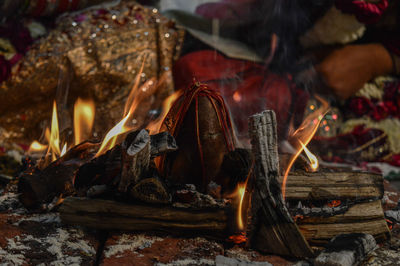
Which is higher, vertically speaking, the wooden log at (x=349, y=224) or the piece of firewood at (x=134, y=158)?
the piece of firewood at (x=134, y=158)

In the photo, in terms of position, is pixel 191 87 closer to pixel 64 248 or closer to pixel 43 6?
pixel 64 248

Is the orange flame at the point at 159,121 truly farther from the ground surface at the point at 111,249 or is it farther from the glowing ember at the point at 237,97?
the glowing ember at the point at 237,97

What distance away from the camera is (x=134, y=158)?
138 cm

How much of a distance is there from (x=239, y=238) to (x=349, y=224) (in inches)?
16.3

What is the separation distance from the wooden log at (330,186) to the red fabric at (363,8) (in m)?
2.30

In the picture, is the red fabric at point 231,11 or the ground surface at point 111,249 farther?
the red fabric at point 231,11

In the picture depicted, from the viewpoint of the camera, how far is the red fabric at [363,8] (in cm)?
334

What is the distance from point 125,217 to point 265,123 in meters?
0.63

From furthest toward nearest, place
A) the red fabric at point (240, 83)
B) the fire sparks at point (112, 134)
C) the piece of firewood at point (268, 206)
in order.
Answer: the red fabric at point (240, 83)
the fire sparks at point (112, 134)
the piece of firewood at point (268, 206)

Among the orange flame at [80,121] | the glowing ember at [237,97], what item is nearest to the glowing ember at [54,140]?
the orange flame at [80,121]

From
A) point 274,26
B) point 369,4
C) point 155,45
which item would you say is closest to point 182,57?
point 155,45

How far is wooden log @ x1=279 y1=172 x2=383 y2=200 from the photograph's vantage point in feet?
4.84

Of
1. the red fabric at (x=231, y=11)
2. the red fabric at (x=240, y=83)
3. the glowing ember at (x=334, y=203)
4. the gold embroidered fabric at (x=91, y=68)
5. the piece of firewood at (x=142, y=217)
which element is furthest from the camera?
the red fabric at (x=231, y=11)

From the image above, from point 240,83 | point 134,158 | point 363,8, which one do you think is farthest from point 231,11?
point 134,158
